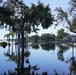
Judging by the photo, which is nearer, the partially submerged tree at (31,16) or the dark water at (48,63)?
the dark water at (48,63)

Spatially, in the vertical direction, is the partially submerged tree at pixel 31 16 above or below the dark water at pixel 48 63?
above

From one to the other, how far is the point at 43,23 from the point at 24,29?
3534 mm

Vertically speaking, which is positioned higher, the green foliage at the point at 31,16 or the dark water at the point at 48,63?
the green foliage at the point at 31,16

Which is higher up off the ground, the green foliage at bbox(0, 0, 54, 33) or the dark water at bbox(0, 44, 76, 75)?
the green foliage at bbox(0, 0, 54, 33)

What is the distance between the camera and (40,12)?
42.8 meters

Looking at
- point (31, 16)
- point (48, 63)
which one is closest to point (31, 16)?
point (31, 16)

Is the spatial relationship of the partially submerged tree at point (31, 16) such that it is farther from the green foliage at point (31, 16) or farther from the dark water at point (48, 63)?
the dark water at point (48, 63)

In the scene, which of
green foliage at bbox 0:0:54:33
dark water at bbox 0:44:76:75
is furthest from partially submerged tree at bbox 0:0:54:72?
dark water at bbox 0:44:76:75

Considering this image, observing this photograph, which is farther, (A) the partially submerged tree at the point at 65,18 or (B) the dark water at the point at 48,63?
(A) the partially submerged tree at the point at 65,18

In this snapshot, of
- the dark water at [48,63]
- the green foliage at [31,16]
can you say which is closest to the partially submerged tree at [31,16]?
the green foliage at [31,16]

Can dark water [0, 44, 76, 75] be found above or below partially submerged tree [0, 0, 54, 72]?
below

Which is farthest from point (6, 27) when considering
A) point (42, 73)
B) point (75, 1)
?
point (42, 73)

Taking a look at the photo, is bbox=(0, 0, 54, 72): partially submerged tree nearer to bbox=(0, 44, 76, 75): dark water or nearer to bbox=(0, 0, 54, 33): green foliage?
bbox=(0, 0, 54, 33): green foliage

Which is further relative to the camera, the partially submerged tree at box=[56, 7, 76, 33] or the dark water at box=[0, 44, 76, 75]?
the partially submerged tree at box=[56, 7, 76, 33]
